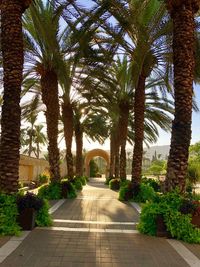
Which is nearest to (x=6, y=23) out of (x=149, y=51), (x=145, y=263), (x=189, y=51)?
(x=189, y=51)

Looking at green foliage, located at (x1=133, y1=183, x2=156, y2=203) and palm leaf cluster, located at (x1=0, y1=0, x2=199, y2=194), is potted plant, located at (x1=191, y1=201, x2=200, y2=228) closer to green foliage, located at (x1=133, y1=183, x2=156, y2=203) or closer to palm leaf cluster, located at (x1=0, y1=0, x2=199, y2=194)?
palm leaf cluster, located at (x1=0, y1=0, x2=199, y2=194)

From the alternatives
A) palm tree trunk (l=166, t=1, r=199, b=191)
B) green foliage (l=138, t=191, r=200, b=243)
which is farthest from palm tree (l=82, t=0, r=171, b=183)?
green foliage (l=138, t=191, r=200, b=243)

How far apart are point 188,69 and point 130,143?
32473mm

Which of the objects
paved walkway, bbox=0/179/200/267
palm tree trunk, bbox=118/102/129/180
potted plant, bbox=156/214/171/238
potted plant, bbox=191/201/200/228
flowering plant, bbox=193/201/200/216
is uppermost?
palm tree trunk, bbox=118/102/129/180

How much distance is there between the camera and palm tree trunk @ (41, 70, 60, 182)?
66.7 feet

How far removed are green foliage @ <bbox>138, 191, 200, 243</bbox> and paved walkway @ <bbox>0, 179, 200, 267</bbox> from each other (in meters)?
0.33

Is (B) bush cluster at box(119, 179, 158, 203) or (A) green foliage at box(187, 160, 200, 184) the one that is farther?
(A) green foliage at box(187, 160, 200, 184)

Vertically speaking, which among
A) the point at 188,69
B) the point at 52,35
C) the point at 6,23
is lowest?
the point at 188,69

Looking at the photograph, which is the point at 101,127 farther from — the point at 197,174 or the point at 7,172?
the point at 7,172

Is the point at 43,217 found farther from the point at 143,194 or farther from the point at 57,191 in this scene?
the point at 57,191

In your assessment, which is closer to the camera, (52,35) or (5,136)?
(5,136)

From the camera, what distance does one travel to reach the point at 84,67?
821 inches

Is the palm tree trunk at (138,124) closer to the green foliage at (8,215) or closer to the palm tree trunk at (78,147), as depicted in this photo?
the green foliage at (8,215)

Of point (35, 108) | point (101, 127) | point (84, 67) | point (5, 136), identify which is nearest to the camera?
point (5, 136)
